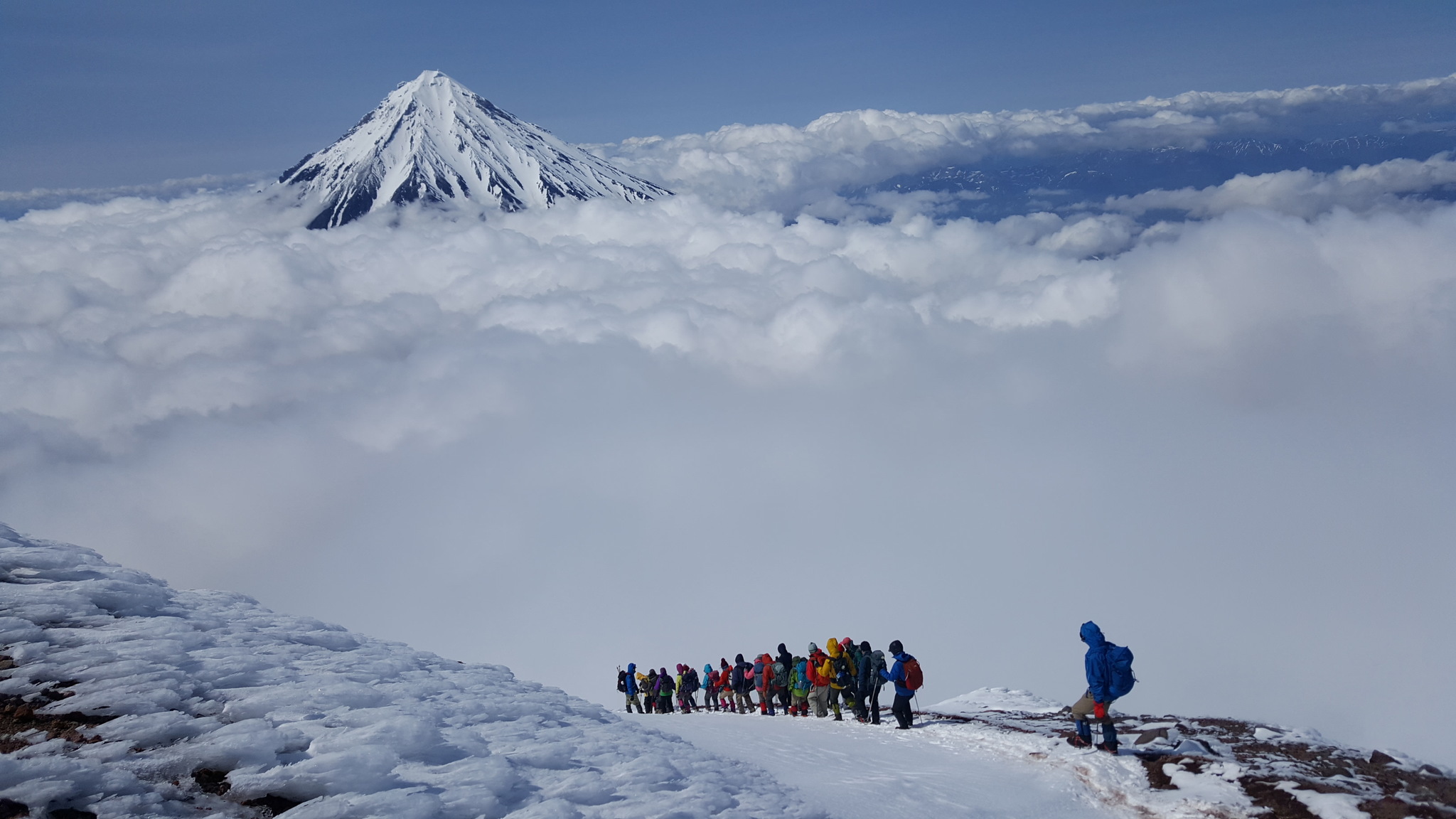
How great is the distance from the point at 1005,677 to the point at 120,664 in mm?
175959

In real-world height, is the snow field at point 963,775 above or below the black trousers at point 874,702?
below

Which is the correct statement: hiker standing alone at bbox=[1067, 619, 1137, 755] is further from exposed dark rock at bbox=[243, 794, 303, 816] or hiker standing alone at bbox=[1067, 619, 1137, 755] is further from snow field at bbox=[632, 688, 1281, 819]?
exposed dark rock at bbox=[243, 794, 303, 816]

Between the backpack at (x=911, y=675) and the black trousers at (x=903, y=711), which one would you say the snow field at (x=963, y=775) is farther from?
the backpack at (x=911, y=675)

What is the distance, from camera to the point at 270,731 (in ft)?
23.1

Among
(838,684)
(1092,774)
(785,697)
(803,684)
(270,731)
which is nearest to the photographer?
(270,731)

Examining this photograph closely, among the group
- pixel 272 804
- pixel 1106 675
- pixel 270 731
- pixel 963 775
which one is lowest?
pixel 963 775

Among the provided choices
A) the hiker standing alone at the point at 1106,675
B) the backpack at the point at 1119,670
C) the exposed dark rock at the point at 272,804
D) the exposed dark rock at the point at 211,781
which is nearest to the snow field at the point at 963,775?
Result: the hiker standing alone at the point at 1106,675

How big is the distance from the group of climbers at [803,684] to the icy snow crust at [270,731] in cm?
519

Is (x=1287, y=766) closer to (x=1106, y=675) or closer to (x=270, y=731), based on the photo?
(x=1106, y=675)

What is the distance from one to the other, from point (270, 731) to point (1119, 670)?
9.92 metres

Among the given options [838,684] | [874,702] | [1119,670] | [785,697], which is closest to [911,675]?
[874,702]

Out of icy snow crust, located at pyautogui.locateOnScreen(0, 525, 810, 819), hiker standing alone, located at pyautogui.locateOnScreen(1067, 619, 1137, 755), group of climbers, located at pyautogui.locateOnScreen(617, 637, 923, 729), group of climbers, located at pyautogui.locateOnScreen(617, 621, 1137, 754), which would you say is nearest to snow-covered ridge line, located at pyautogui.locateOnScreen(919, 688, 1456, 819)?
hiker standing alone, located at pyautogui.locateOnScreen(1067, 619, 1137, 755)

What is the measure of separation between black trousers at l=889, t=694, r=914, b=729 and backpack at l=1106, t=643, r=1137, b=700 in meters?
4.05

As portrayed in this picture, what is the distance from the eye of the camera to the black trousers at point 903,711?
1389 cm
